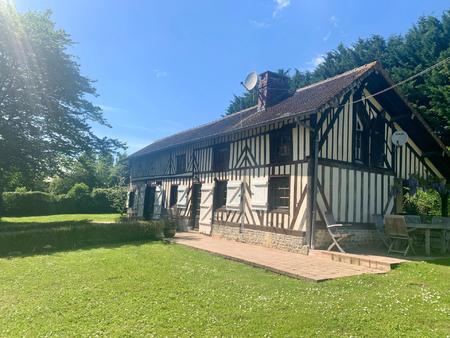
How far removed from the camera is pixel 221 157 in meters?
12.8

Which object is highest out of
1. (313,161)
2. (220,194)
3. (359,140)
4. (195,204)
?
(359,140)

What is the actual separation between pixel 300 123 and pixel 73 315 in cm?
675

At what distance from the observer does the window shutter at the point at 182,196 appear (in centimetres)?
1449

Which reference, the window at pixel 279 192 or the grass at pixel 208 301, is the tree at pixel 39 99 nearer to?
the grass at pixel 208 301

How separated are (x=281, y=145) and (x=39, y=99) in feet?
31.9

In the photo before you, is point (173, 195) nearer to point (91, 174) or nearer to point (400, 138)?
point (91, 174)

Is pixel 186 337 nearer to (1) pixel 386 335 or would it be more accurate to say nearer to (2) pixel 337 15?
(1) pixel 386 335

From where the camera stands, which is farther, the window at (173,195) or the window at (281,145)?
the window at (173,195)

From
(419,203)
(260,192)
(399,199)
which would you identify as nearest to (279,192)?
(260,192)

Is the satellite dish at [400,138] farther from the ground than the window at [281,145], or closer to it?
farther from the ground

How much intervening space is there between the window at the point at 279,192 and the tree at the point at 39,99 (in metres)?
8.90

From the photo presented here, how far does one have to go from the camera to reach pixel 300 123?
8805 millimetres

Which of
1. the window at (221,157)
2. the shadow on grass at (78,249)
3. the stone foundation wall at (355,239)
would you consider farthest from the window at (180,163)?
the stone foundation wall at (355,239)

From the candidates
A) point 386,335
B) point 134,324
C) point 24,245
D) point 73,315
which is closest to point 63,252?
point 24,245
